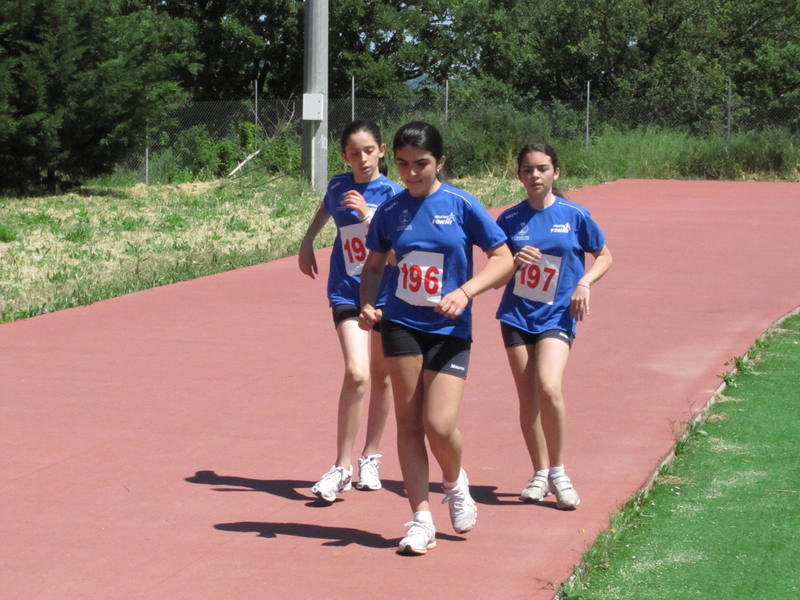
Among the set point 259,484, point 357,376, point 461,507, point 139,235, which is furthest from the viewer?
point 139,235

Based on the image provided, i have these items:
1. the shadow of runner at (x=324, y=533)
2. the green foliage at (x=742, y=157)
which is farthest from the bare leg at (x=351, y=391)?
the green foliage at (x=742, y=157)

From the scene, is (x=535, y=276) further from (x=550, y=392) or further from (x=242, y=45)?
(x=242, y=45)

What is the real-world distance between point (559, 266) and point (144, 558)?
2.31m

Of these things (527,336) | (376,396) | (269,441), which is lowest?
(269,441)

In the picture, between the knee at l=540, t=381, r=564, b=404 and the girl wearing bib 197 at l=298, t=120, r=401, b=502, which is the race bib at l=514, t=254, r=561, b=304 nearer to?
the knee at l=540, t=381, r=564, b=404

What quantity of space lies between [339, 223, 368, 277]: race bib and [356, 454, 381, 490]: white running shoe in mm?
944

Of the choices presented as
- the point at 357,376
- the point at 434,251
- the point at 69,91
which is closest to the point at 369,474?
the point at 357,376

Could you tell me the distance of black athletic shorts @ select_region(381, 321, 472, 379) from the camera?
440cm

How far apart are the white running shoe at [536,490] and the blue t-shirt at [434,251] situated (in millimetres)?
1123

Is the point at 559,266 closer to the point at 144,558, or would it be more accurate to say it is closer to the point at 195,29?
the point at 144,558

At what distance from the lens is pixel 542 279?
5.14 meters

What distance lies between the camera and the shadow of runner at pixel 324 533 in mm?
4699

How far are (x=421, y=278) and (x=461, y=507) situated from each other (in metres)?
0.99

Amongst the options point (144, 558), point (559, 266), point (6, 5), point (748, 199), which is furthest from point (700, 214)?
point (144, 558)
